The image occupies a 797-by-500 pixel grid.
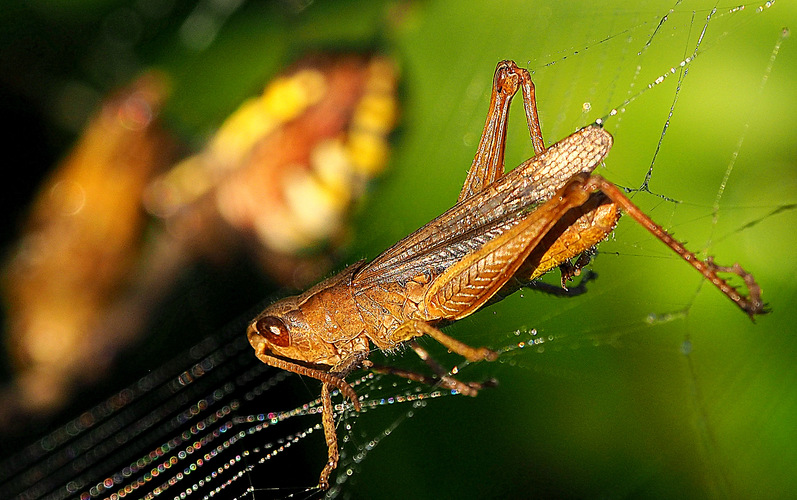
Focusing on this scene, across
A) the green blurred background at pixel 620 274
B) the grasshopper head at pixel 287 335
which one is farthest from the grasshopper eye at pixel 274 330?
the green blurred background at pixel 620 274

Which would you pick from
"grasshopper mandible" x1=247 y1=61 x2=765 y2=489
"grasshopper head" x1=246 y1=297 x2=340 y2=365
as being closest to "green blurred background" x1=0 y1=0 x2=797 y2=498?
"grasshopper mandible" x1=247 y1=61 x2=765 y2=489

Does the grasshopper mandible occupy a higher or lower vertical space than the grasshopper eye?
lower

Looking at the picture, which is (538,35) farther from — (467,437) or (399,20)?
(467,437)

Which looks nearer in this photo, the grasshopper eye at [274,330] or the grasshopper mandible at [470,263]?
the grasshopper mandible at [470,263]

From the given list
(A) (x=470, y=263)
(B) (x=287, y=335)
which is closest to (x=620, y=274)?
(A) (x=470, y=263)

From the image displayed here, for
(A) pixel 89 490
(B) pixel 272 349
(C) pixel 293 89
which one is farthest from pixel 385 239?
(A) pixel 89 490

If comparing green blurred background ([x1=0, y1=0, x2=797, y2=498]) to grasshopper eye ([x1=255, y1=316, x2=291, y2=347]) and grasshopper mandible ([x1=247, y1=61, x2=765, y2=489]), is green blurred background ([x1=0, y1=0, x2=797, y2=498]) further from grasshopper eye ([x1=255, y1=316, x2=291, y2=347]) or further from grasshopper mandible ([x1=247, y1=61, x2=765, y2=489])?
grasshopper eye ([x1=255, y1=316, x2=291, y2=347])

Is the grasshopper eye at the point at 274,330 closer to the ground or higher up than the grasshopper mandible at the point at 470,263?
higher up

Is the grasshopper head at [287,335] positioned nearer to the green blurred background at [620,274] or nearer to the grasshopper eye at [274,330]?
the grasshopper eye at [274,330]
